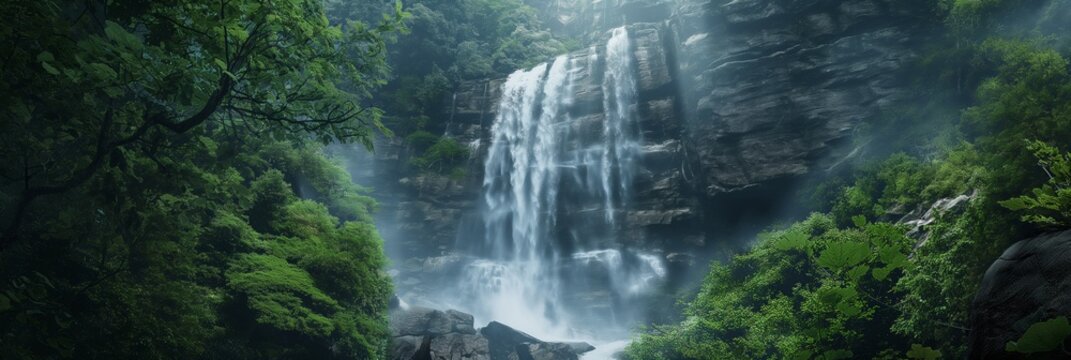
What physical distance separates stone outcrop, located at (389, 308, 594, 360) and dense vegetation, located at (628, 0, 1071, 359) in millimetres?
4737

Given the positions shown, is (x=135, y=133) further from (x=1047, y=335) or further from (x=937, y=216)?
(x=937, y=216)

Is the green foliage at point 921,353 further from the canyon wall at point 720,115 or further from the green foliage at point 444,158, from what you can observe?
the green foliage at point 444,158

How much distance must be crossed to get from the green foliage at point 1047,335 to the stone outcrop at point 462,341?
55.0 feet

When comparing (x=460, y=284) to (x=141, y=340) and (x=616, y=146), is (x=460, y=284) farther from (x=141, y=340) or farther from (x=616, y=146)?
(x=141, y=340)

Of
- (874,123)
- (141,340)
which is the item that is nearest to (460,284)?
(874,123)

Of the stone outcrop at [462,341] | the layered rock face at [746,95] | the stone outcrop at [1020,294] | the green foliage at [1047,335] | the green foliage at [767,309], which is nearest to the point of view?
the green foliage at [1047,335]

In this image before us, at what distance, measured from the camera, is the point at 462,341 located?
18578 mm

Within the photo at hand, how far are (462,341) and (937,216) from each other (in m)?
14.2

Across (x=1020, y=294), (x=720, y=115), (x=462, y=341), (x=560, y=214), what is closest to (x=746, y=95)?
(x=720, y=115)

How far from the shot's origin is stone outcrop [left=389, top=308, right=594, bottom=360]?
17.8 meters

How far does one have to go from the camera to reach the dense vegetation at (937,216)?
601 cm

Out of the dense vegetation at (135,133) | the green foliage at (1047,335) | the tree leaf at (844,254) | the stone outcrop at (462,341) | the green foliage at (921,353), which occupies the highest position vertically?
the stone outcrop at (462,341)

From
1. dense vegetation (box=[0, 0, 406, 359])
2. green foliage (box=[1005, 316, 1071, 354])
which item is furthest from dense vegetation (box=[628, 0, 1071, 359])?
dense vegetation (box=[0, 0, 406, 359])

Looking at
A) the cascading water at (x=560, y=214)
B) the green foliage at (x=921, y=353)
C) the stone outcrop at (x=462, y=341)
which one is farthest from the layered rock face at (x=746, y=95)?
the green foliage at (x=921, y=353)
